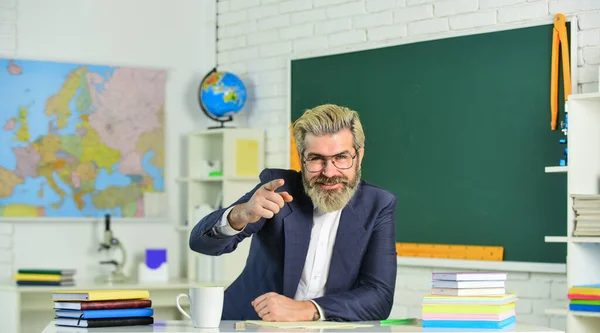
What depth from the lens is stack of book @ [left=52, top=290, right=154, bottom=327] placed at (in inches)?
103

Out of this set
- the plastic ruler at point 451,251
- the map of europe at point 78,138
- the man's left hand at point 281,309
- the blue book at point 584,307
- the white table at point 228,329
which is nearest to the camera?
the white table at point 228,329

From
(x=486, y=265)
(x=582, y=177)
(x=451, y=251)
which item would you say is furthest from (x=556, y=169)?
(x=451, y=251)

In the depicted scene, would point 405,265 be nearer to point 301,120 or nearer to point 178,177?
point 178,177

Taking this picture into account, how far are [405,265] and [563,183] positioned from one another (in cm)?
106

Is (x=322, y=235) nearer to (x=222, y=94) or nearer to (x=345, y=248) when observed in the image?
(x=345, y=248)

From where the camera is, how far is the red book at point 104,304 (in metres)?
2.61

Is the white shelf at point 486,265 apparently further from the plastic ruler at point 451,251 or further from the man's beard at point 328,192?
the man's beard at point 328,192

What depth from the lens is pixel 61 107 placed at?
Answer: 5.79m

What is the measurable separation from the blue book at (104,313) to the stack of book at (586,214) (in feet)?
6.84

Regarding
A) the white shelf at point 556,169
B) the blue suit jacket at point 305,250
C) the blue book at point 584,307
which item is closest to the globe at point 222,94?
the white shelf at point 556,169

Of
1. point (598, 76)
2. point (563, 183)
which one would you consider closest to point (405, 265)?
point (563, 183)

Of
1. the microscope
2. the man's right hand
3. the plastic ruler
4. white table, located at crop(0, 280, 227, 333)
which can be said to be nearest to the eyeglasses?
the man's right hand

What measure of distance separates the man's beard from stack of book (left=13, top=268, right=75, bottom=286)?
8.78 ft

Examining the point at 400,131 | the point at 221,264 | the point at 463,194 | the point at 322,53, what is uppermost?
the point at 322,53
